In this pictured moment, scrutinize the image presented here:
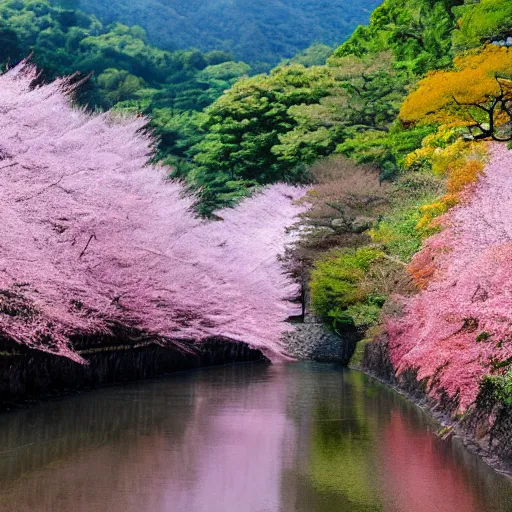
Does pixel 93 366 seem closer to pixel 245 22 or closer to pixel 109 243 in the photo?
pixel 109 243

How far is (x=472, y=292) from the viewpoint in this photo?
52.9ft

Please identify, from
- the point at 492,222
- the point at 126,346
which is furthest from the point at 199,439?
the point at 126,346

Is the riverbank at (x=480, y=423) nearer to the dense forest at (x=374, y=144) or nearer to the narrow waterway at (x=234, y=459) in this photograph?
the narrow waterway at (x=234, y=459)

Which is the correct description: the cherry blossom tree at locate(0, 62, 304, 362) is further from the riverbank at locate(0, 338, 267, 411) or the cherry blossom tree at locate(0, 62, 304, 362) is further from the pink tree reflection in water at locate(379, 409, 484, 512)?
the pink tree reflection in water at locate(379, 409, 484, 512)

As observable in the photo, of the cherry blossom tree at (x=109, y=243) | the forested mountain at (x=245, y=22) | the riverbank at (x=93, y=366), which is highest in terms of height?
the forested mountain at (x=245, y=22)

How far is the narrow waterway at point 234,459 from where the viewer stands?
10.9 m

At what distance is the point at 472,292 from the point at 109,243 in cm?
1298

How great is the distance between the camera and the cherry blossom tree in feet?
62.0

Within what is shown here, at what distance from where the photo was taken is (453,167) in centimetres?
2358

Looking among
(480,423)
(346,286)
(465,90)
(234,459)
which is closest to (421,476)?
(234,459)

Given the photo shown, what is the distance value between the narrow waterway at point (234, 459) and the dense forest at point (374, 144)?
151cm

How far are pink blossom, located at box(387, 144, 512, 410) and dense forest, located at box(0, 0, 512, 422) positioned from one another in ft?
0.16

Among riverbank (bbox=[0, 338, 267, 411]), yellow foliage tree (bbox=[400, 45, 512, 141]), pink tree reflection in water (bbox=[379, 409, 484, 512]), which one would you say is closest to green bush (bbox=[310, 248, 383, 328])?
riverbank (bbox=[0, 338, 267, 411])

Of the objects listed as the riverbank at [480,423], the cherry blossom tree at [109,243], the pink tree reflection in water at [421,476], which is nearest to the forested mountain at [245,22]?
the cherry blossom tree at [109,243]
